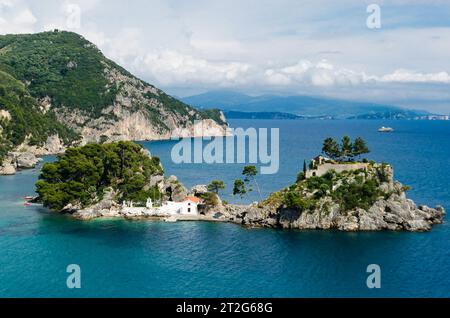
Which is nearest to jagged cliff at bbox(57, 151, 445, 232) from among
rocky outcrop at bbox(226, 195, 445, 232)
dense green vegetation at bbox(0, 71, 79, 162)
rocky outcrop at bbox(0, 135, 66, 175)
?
rocky outcrop at bbox(226, 195, 445, 232)

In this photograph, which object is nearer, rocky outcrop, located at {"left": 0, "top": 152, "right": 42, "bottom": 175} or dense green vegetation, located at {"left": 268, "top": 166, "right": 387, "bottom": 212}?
dense green vegetation, located at {"left": 268, "top": 166, "right": 387, "bottom": 212}

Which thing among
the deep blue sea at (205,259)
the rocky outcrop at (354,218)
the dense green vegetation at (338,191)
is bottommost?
the deep blue sea at (205,259)

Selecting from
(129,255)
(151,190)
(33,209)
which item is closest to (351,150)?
(151,190)

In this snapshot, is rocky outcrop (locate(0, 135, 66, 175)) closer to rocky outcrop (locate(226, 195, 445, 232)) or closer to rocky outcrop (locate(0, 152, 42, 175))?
rocky outcrop (locate(0, 152, 42, 175))

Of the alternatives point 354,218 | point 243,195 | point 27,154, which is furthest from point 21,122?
point 354,218

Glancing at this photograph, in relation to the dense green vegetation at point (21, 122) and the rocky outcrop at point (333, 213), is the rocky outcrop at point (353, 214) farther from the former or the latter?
the dense green vegetation at point (21, 122)

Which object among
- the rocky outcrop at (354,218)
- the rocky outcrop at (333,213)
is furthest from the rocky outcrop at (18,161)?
the rocky outcrop at (354,218)

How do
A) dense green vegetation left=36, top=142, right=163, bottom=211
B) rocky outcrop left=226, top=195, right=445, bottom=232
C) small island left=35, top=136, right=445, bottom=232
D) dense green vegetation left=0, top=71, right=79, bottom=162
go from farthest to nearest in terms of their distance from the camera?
dense green vegetation left=0, top=71, right=79, bottom=162
dense green vegetation left=36, top=142, right=163, bottom=211
small island left=35, top=136, right=445, bottom=232
rocky outcrop left=226, top=195, right=445, bottom=232

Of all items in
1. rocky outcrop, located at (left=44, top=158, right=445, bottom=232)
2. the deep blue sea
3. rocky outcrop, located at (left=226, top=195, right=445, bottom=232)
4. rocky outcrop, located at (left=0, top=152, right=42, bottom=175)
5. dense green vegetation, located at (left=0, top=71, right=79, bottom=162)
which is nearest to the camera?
the deep blue sea
